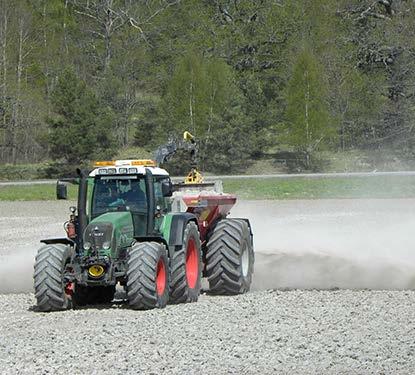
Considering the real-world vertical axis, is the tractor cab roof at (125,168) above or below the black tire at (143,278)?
above

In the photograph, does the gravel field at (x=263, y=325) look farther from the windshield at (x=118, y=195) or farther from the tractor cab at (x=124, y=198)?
the windshield at (x=118, y=195)

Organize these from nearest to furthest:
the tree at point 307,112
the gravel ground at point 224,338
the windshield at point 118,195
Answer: the gravel ground at point 224,338, the windshield at point 118,195, the tree at point 307,112

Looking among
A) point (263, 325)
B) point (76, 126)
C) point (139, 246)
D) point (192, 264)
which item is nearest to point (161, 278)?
point (139, 246)

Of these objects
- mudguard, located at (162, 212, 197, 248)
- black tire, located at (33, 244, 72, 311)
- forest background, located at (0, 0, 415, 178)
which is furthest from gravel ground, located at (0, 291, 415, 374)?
forest background, located at (0, 0, 415, 178)

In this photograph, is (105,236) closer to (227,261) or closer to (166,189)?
(166,189)

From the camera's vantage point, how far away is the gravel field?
9.91 m

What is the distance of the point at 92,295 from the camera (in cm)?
1498

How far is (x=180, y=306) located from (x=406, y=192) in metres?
29.7

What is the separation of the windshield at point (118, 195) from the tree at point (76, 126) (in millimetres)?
40714

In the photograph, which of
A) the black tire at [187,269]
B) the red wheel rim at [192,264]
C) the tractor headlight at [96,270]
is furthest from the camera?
the red wheel rim at [192,264]

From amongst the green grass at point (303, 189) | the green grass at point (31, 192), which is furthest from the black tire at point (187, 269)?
the green grass at point (31, 192)

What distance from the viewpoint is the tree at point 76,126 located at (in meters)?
55.4

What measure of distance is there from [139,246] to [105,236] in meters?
0.49

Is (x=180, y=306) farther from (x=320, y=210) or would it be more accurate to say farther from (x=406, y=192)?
(x=406, y=192)
